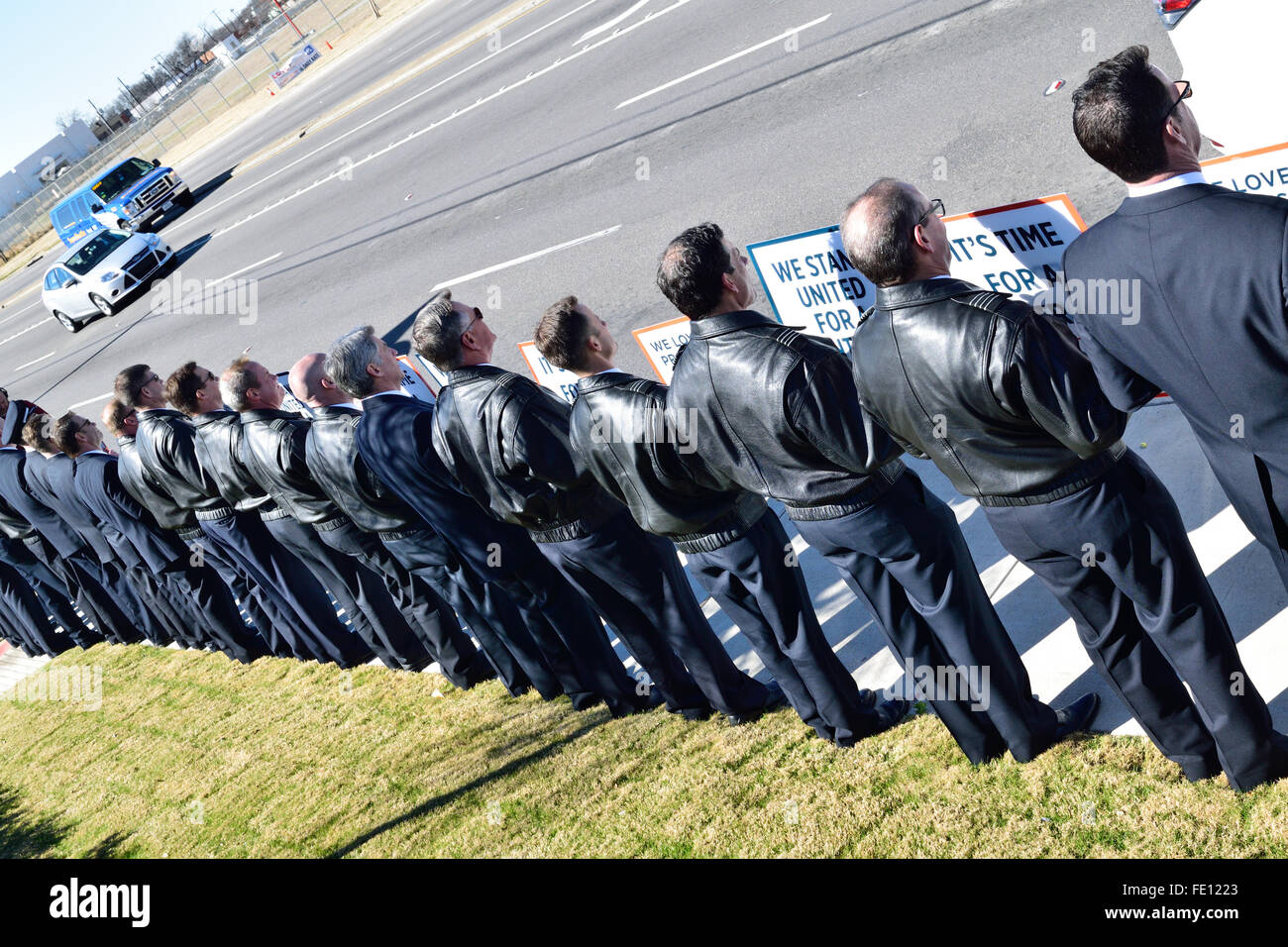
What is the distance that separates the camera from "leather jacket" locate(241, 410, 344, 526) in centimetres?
616

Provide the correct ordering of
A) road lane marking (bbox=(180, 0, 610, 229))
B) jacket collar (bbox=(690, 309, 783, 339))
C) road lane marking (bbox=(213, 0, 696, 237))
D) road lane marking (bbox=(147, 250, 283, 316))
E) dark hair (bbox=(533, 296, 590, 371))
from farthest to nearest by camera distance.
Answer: road lane marking (bbox=(180, 0, 610, 229)) → road lane marking (bbox=(147, 250, 283, 316)) → road lane marking (bbox=(213, 0, 696, 237)) → dark hair (bbox=(533, 296, 590, 371)) → jacket collar (bbox=(690, 309, 783, 339))

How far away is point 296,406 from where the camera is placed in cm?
827

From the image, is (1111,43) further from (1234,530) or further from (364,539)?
(364,539)

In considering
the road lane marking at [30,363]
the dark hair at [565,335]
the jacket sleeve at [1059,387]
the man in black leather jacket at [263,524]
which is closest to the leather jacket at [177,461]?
the man in black leather jacket at [263,524]

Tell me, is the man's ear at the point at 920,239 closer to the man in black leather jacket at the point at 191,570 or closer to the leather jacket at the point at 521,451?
the leather jacket at the point at 521,451

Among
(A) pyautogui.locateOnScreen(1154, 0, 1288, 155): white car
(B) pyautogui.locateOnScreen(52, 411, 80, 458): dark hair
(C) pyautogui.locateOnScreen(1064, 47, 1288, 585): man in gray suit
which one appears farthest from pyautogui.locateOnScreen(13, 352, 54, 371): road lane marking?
(C) pyautogui.locateOnScreen(1064, 47, 1288, 585): man in gray suit

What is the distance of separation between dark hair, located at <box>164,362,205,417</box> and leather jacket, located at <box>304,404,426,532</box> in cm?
126

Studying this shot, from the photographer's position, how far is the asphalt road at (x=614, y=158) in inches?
360

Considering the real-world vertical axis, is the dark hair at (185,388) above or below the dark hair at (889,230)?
above

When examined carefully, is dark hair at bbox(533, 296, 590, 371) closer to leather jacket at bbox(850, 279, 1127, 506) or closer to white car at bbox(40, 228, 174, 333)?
leather jacket at bbox(850, 279, 1127, 506)

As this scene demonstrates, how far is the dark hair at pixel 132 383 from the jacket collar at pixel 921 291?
5.67 metres

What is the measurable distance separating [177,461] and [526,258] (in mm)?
6078

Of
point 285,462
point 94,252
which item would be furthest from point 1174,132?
point 94,252
